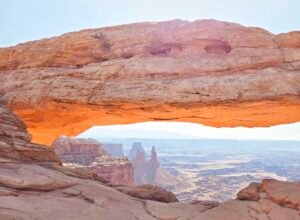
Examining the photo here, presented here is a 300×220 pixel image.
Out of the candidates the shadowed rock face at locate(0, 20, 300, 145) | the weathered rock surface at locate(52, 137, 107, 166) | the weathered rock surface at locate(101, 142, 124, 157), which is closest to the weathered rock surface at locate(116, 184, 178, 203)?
the shadowed rock face at locate(0, 20, 300, 145)

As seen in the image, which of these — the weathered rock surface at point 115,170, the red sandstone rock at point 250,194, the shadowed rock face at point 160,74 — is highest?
the shadowed rock face at point 160,74

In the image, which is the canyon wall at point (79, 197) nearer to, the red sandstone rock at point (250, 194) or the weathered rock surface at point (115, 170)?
the red sandstone rock at point (250, 194)

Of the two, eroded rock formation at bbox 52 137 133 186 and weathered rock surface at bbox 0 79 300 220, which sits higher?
weathered rock surface at bbox 0 79 300 220

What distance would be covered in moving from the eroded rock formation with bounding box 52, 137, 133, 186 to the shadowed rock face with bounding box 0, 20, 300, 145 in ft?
112

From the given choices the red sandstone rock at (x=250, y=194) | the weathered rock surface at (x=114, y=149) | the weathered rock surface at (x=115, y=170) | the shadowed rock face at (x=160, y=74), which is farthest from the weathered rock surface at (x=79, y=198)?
the weathered rock surface at (x=114, y=149)

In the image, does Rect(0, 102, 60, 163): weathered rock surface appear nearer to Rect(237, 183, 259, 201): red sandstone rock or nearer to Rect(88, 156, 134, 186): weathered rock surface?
Rect(237, 183, 259, 201): red sandstone rock

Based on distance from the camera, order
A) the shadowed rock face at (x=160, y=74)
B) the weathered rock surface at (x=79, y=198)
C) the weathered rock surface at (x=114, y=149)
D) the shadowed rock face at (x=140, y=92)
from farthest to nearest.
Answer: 1. the weathered rock surface at (x=114, y=149)
2. the shadowed rock face at (x=160, y=74)
3. the shadowed rock face at (x=140, y=92)
4. the weathered rock surface at (x=79, y=198)

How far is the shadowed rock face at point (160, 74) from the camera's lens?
13633mm

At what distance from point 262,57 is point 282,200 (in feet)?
18.3

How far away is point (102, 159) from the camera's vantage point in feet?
188

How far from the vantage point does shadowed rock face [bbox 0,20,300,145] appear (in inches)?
537

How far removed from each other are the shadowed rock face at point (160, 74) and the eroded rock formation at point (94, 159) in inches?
1338

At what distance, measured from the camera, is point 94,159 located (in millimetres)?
59500

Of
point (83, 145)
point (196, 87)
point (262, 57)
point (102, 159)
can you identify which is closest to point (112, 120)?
point (196, 87)
